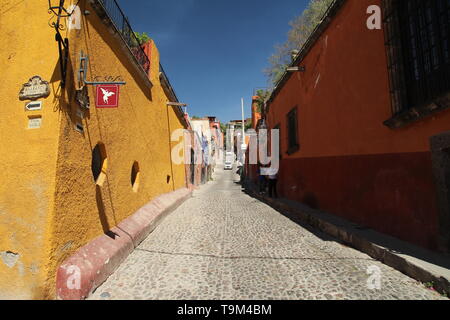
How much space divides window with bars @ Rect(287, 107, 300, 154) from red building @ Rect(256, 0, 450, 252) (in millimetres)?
1584

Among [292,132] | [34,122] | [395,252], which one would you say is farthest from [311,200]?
[34,122]

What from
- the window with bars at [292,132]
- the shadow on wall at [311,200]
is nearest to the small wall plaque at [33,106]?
the shadow on wall at [311,200]

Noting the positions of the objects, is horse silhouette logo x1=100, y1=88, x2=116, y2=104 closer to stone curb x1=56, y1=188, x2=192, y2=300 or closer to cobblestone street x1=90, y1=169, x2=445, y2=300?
stone curb x1=56, y1=188, x2=192, y2=300

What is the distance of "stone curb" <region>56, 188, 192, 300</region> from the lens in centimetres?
271

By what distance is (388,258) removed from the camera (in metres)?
3.42

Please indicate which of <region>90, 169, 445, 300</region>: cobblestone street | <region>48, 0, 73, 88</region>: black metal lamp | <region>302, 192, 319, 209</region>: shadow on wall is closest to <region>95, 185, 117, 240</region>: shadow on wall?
<region>90, 169, 445, 300</region>: cobblestone street

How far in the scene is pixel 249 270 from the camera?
3383 millimetres

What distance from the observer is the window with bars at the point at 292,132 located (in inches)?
342

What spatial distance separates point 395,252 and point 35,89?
499 cm

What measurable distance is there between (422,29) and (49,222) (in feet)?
18.3

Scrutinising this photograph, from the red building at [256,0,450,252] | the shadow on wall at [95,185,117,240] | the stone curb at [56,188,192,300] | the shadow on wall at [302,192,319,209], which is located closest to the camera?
the stone curb at [56,188,192,300]

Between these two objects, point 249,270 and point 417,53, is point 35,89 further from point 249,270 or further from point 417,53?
point 417,53

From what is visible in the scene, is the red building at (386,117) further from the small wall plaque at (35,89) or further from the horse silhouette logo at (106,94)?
the small wall plaque at (35,89)

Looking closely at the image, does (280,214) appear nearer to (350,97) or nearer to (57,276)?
(350,97)
